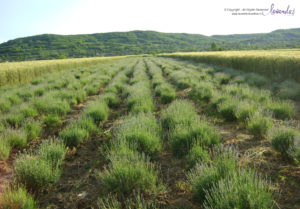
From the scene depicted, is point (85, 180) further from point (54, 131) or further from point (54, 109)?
point (54, 109)

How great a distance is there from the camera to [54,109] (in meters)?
5.50

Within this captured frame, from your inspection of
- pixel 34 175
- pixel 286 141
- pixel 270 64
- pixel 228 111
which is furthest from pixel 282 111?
pixel 270 64

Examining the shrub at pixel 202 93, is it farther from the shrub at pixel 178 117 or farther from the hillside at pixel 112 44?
the hillside at pixel 112 44

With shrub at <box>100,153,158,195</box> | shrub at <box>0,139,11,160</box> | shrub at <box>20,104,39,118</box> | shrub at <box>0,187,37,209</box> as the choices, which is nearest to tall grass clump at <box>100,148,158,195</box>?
shrub at <box>100,153,158,195</box>

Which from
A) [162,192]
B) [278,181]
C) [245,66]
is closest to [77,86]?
[162,192]

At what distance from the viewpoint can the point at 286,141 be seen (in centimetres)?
280

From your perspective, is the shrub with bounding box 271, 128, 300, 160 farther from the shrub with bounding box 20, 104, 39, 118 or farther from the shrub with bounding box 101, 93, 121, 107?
the shrub with bounding box 20, 104, 39, 118

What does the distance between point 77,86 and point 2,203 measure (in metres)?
7.67

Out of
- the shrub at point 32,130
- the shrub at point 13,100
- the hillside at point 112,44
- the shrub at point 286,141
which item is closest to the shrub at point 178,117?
the shrub at point 286,141

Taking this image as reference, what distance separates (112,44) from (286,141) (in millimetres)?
156568

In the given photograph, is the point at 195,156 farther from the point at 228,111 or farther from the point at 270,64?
Result: the point at 270,64

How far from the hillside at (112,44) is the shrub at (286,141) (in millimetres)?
100669

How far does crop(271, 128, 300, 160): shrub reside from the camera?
8.55ft

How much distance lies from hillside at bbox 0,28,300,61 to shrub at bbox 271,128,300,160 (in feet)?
330
